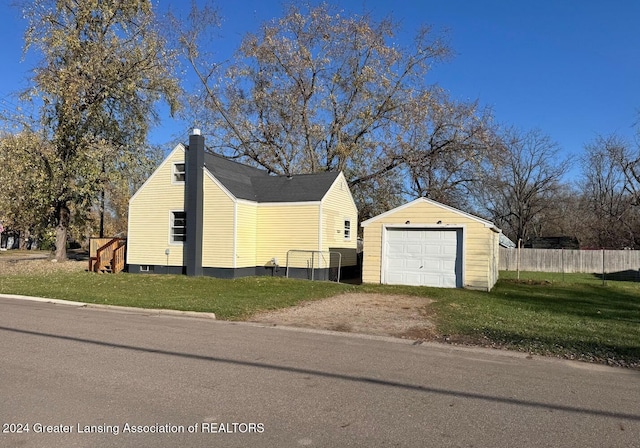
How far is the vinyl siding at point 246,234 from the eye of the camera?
816 inches

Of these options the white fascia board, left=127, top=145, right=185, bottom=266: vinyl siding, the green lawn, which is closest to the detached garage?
the green lawn

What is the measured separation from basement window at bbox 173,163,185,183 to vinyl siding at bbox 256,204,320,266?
12.5 ft

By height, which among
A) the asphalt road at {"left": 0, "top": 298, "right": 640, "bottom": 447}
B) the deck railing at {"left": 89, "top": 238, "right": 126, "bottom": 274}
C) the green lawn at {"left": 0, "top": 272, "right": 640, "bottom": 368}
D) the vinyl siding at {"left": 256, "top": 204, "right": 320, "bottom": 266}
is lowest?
the asphalt road at {"left": 0, "top": 298, "right": 640, "bottom": 447}

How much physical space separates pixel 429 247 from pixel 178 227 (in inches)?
436

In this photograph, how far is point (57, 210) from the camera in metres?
A: 26.5

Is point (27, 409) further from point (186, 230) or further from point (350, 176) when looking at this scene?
point (350, 176)

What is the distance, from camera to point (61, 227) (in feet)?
86.6

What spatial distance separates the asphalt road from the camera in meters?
4.14

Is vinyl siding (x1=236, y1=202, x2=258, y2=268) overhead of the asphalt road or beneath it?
overhead

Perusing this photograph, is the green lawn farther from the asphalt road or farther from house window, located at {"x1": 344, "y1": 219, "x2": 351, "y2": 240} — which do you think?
house window, located at {"x1": 344, "y1": 219, "x2": 351, "y2": 240}

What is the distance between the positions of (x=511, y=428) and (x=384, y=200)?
93.9ft

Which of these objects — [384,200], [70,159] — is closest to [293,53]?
[384,200]

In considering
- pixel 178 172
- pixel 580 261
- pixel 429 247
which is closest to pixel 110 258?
pixel 178 172

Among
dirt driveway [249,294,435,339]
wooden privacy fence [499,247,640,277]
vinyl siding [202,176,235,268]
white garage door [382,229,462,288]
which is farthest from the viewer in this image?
wooden privacy fence [499,247,640,277]
